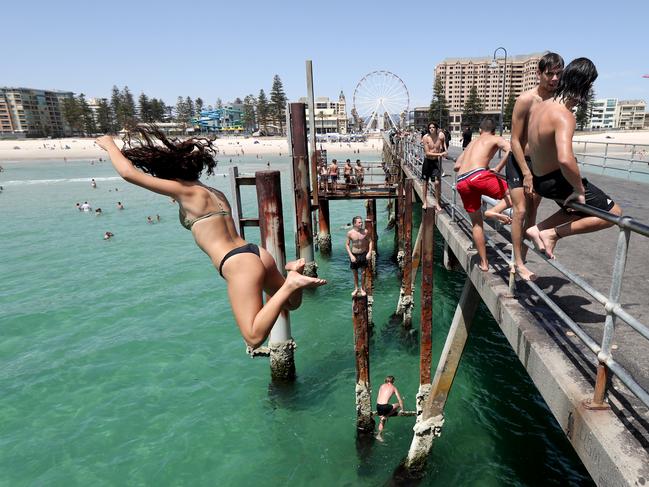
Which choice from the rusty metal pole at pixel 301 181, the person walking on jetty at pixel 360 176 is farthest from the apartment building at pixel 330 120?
the rusty metal pole at pixel 301 181

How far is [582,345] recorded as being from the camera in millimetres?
3387

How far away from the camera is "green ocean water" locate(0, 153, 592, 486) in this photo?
7031 mm

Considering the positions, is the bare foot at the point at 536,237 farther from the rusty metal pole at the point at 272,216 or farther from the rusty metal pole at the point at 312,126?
the rusty metal pole at the point at 312,126

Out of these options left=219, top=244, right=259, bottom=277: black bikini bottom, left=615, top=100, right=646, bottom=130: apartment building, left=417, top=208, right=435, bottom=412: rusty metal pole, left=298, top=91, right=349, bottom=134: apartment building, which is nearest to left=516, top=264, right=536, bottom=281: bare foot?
left=417, top=208, right=435, bottom=412: rusty metal pole

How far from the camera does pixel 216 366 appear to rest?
33.4 feet

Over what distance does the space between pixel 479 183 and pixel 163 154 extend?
145 inches

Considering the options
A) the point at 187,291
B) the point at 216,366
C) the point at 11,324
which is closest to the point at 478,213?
the point at 216,366

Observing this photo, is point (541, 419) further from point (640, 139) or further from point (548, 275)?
point (640, 139)

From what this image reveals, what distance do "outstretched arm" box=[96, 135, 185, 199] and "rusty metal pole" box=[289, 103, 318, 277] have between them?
363 inches

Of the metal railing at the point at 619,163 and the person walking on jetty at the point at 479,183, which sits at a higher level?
the person walking on jetty at the point at 479,183

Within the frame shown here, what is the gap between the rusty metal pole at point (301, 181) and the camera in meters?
12.2

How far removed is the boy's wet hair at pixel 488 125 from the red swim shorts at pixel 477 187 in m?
0.63

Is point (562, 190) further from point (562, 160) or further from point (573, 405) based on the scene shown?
point (573, 405)

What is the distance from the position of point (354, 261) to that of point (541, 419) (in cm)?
473
